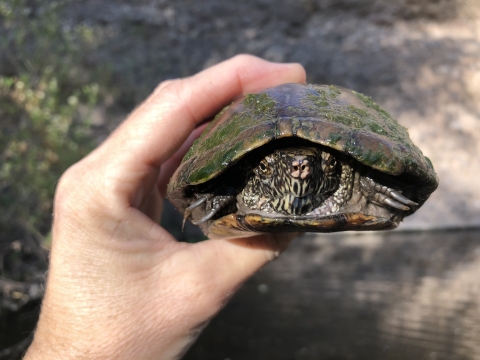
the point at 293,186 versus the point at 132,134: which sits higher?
the point at 132,134

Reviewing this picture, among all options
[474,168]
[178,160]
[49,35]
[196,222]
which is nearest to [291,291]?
[178,160]

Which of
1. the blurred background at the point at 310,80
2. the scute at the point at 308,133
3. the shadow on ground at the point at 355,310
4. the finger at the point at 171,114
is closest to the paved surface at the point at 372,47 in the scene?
the blurred background at the point at 310,80

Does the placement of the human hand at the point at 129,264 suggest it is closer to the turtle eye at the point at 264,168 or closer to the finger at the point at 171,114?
the finger at the point at 171,114

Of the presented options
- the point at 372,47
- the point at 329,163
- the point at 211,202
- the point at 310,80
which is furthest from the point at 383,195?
the point at 372,47

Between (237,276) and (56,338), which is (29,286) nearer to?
(56,338)

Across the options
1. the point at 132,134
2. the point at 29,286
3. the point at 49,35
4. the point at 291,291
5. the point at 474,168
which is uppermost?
the point at 49,35

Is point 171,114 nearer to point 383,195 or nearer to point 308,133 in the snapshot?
point 308,133

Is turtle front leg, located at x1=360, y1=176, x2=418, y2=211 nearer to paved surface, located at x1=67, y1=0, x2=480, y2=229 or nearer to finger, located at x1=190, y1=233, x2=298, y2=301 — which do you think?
finger, located at x1=190, y1=233, x2=298, y2=301
